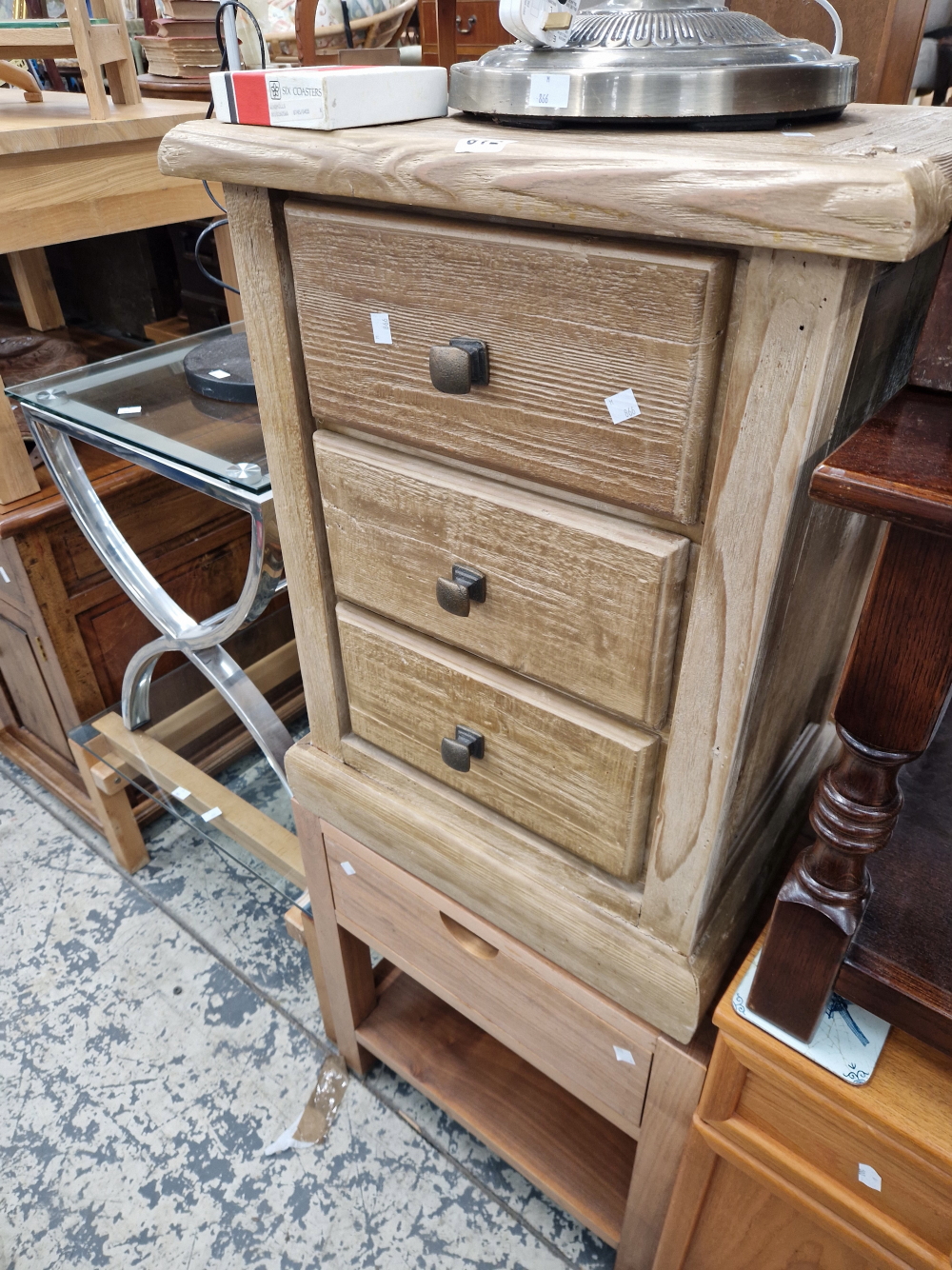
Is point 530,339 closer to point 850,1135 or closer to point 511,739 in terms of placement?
point 511,739

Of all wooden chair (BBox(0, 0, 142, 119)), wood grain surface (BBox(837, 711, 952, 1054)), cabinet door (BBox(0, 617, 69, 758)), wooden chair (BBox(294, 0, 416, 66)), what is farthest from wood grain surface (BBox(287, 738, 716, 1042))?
wooden chair (BBox(294, 0, 416, 66))

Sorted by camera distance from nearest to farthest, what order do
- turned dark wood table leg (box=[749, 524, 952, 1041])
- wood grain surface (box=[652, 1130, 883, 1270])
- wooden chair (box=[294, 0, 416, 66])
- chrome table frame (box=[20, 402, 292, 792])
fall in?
turned dark wood table leg (box=[749, 524, 952, 1041]) → wood grain surface (box=[652, 1130, 883, 1270]) → chrome table frame (box=[20, 402, 292, 792]) → wooden chair (box=[294, 0, 416, 66])

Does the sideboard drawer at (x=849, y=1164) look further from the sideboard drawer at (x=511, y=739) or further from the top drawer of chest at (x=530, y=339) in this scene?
the top drawer of chest at (x=530, y=339)

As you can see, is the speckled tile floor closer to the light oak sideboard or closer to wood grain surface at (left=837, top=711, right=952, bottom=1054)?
the light oak sideboard

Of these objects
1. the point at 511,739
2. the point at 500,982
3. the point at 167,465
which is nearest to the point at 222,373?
the point at 167,465

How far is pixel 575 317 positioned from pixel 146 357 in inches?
37.1

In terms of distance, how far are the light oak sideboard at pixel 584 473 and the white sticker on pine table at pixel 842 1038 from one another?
0.16 ft

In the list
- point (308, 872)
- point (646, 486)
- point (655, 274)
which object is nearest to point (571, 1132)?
point (308, 872)

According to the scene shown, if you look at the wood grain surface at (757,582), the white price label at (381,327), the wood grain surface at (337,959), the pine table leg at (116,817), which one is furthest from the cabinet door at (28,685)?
the wood grain surface at (757,582)

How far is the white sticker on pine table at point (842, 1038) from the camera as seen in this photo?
0.58 metres

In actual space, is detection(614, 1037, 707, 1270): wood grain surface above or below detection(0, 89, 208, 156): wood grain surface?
below

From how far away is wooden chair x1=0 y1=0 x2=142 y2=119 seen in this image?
103 cm

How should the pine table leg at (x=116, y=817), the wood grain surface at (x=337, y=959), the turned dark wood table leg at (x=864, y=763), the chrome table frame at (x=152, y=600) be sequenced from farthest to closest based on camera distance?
the pine table leg at (x=116, y=817)
the chrome table frame at (x=152, y=600)
the wood grain surface at (x=337, y=959)
the turned dark wood table leg at (x=864, y=763)

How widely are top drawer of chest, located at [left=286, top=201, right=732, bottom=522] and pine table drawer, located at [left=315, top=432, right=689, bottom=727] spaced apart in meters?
0.02
